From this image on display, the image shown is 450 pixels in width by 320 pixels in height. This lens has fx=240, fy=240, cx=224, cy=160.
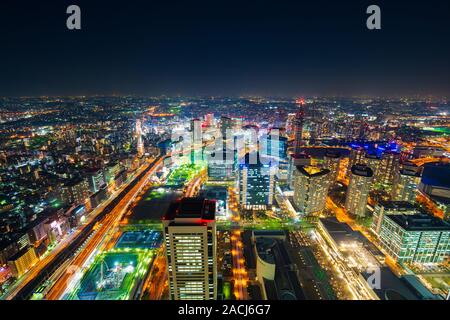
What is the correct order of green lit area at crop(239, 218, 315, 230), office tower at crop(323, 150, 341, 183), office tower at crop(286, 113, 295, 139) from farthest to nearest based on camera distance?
office tower at crop(286, 113, 295, 139), office tower at crop(323, 150, 341, 183), green lit area at crop(239, 218, 315, 230)

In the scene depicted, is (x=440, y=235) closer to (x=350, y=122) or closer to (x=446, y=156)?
(x=446, y=156)

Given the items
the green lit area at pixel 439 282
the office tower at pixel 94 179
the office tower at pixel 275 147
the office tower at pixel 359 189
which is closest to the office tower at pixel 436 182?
the office tower at pixel 359 189

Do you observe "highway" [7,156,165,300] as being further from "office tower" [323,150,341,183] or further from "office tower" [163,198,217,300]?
"office tower" [323,150,341,183]

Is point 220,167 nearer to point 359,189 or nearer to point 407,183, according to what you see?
point 359,189

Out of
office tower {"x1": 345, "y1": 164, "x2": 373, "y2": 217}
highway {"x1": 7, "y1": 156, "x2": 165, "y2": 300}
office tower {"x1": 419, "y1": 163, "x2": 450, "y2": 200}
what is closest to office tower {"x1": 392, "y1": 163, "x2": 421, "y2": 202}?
office tower {"x1": 345, "y1": 164, "x2": 373, "y2": 217}

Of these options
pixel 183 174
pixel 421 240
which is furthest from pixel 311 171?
pixel 183 174

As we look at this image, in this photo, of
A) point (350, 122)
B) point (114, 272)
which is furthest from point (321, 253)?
point (350, 122)
